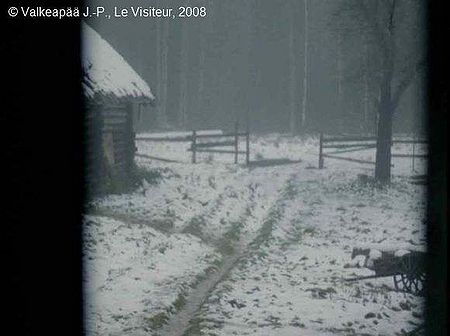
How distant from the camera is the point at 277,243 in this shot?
41.1 feet

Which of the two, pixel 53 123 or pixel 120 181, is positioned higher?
pixel 53 123

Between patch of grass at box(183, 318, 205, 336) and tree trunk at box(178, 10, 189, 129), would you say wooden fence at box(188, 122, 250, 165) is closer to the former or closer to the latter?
patch of grass at box(183, 318, 205, 336)

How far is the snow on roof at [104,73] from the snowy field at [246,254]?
2.91 metres

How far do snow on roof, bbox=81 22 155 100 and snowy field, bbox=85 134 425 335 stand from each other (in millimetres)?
2911

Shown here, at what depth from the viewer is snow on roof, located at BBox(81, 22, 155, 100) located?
14672mm

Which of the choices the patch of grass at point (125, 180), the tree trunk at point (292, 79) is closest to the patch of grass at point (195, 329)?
the patch of grass at point (125, 180)

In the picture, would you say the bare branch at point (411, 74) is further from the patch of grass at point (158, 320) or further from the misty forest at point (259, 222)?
the patch of grass at point (158, 320)

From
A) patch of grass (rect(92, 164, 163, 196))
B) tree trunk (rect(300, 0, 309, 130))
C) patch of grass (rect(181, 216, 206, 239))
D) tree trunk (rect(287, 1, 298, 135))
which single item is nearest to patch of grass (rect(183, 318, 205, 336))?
patch of grass (rect(181, 216, 206, 239))

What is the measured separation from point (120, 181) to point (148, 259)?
6364 millimetres

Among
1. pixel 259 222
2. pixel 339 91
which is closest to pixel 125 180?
pixel 259 222

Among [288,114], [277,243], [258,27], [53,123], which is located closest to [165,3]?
[258,27]

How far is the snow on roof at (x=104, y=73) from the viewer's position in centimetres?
1467

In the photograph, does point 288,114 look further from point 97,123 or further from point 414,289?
point 414,289

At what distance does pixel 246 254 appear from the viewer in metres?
11.6
